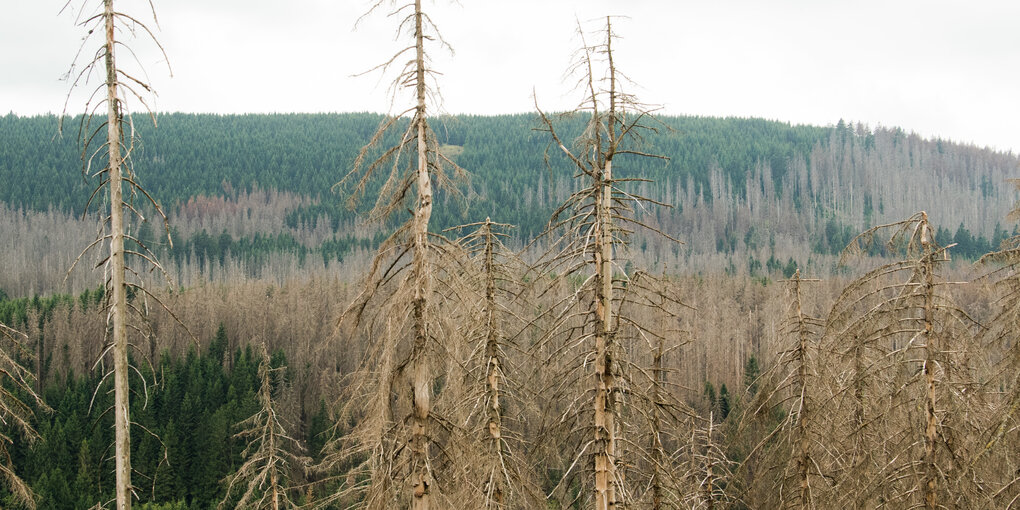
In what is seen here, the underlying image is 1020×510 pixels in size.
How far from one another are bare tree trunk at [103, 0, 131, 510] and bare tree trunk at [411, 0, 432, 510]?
3031mm

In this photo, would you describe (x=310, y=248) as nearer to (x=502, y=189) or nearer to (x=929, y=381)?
(x=502, y=189)

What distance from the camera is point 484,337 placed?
12797 millimetres

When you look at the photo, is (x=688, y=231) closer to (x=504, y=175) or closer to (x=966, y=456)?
(x=504, y=175)

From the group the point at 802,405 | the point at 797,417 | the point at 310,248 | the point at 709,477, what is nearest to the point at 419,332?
the point at 802,405

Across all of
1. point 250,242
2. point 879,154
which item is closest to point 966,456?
point 250,242

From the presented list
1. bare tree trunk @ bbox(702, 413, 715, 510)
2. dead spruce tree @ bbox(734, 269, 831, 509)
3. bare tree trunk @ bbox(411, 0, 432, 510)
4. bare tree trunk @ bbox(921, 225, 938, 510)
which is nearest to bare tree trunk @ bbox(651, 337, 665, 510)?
bare tree trunk @ bbox(702, 413, 715, 510)

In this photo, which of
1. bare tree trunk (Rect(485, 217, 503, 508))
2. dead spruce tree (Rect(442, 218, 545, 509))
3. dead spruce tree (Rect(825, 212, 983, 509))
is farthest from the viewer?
bare tree trunk (Rect(485, 217, 503, 508))

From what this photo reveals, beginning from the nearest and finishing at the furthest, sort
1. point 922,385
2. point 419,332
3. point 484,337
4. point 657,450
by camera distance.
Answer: point 419,332
point 922,385
point 657,450
point 484,337

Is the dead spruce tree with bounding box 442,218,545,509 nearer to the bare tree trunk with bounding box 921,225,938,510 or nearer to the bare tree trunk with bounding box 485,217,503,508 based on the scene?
the bare tree trunk with bounding box 485,217,503,508

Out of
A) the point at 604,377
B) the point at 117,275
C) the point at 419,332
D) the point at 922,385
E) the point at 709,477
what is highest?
the point at 117,275

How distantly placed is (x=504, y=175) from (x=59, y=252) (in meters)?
86.1

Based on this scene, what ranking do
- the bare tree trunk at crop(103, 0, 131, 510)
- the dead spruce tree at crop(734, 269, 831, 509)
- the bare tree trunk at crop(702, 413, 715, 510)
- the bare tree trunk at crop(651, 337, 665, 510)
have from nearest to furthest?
1. the bare tree trunk at crop(103, 0, 131, 510)
2. the bare tree trunk at crop(651, 337, 665, 510)
3. the dead spruce tree at crop(734, 269, 831, 509)
4. the bare tree trunk at crop(702, 413, 715, 510)

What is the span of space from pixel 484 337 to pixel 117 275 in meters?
6.09

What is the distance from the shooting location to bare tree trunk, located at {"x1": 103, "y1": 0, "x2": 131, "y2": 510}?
8047 millimetres
